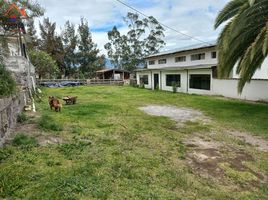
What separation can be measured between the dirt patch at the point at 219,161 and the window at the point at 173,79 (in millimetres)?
15777

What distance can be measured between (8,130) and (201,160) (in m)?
4.90

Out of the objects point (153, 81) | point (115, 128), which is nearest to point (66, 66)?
point (153, 81)

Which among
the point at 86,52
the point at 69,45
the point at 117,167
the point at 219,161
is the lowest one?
the point at 219,161

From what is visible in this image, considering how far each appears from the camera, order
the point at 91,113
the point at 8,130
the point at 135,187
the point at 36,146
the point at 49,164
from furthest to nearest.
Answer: the point at 91,113, the point at 8,130, the point at 36,146, the point at 49,164, the point at 135,187

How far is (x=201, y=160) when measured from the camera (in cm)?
504

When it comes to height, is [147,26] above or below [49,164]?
above

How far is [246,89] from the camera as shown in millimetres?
14664

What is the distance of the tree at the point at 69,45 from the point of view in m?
45.3

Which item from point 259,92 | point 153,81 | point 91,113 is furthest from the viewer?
point 153,81

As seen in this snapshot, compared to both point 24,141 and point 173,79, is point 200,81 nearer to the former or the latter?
point 173,79

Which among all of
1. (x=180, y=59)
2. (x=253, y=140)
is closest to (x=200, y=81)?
(x=180, y=59)

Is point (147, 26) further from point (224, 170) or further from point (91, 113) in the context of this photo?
point (224, 170)

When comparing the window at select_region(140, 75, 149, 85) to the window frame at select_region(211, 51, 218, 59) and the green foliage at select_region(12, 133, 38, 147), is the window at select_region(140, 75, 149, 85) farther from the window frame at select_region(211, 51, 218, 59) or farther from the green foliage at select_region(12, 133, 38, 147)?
the green foliage at select_region(12, 133, 38, 147)

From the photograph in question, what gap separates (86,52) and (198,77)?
32580 mm
